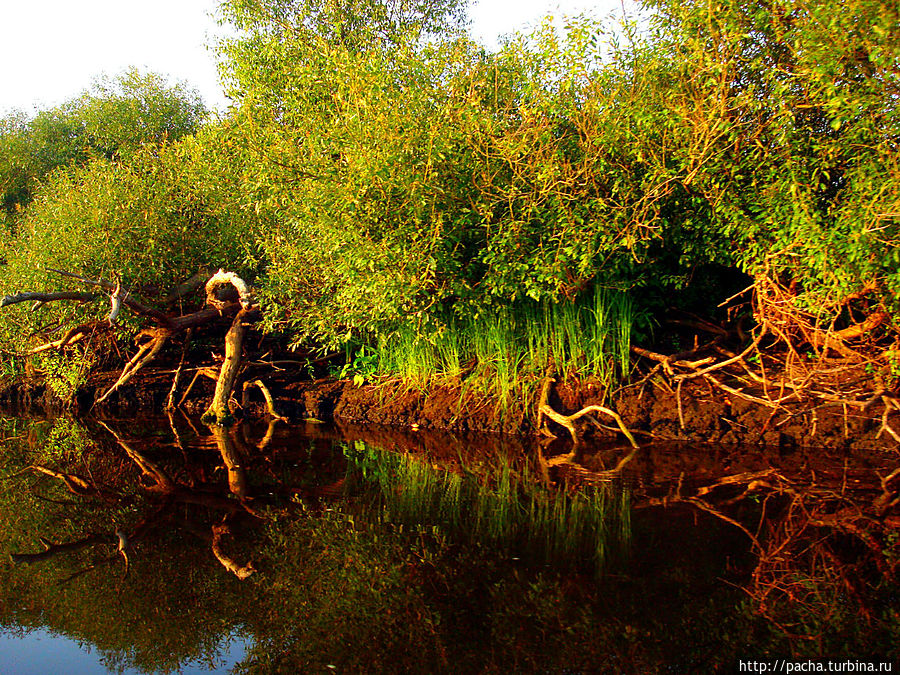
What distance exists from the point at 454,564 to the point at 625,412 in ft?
16.5

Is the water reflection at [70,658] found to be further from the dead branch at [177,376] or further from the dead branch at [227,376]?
the dead branch at [177,376]

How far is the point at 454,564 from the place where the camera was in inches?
210

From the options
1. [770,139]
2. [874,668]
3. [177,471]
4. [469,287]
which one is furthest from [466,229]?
[874,668]

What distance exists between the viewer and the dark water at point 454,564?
163 inches

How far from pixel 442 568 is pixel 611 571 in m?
1.28

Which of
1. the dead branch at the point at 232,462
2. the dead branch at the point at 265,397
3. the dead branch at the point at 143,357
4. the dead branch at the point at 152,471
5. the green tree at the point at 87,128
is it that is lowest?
the dead branch at the point at 152,471

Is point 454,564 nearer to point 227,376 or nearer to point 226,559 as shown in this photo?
point 226,559

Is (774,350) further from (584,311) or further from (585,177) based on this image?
(585,177)

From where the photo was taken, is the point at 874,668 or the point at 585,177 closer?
the point at 874,668

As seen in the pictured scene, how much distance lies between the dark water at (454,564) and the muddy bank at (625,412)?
0.53 metres

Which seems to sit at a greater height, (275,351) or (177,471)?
(275,351)

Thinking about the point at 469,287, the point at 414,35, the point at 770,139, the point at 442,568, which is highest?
the point at 414,35

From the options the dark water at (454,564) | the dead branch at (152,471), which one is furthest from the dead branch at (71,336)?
the dark water at (454,564)

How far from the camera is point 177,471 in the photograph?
8617 millimetres
